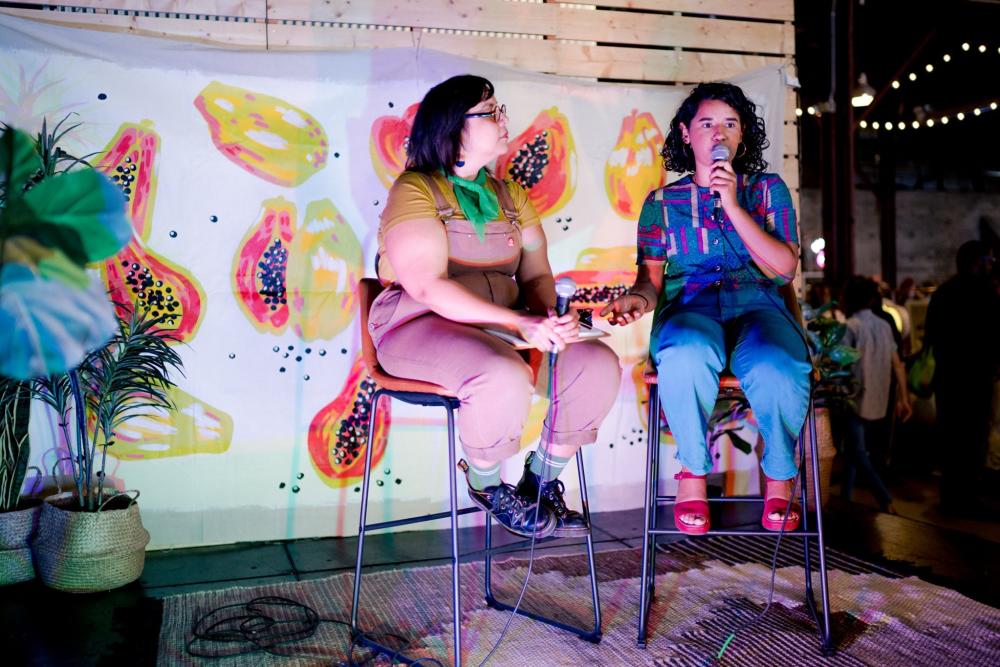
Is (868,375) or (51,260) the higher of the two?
(51,260)

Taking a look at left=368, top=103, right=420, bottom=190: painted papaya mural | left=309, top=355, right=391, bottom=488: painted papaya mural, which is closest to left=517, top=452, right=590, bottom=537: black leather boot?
left=309, top=355, right=391, bottom=488: painted papaya mural

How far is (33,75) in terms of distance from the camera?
3.12 m

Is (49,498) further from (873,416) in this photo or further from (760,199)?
(873,416)

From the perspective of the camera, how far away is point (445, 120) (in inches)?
98.8

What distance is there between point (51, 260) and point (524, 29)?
2962 mm

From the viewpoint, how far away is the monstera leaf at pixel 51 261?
4.07ft

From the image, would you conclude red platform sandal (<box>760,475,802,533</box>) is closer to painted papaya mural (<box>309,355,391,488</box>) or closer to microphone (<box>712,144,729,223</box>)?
microphone (<box>712,144,729,223</box>)

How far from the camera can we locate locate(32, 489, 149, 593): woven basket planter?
2.84 metres

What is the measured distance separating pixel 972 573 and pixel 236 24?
138 inches

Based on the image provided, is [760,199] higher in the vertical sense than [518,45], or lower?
lower

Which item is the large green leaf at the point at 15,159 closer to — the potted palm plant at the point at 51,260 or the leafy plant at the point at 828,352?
the potted palm plant at the point at 51,260

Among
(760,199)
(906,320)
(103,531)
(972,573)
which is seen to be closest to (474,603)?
(103,531)

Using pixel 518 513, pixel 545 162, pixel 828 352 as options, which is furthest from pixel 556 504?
pixel 828 352

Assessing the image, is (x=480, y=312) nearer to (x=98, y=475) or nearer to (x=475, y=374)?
(x=475, y=374)
